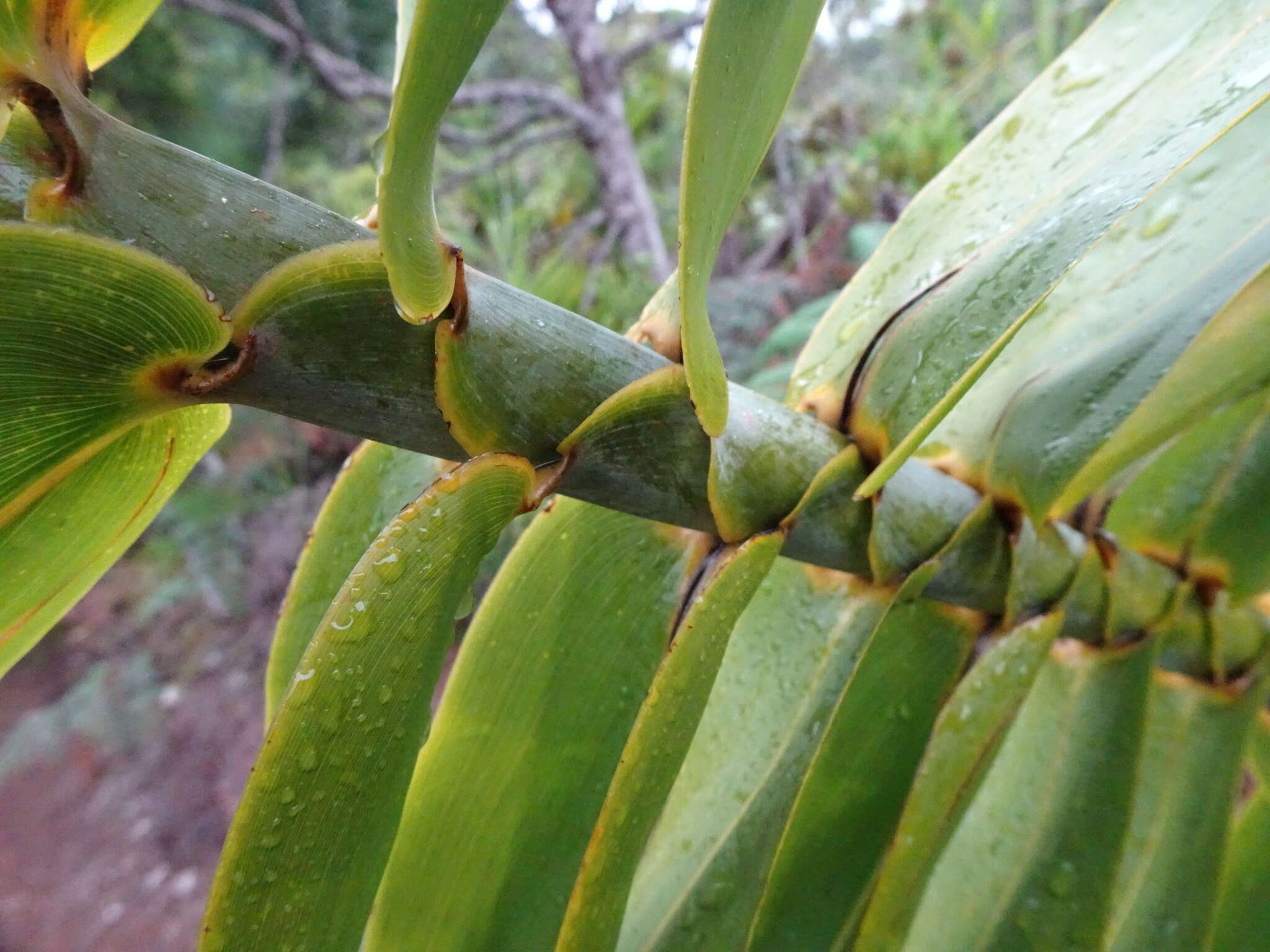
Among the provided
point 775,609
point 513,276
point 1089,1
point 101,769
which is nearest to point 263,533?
point 101,769

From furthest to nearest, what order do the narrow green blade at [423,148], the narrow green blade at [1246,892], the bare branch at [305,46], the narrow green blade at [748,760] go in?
the bare branch at [305,46] → the narrow green blade at [1246,892] → the narrow green blade at [748,760] → the narrow green blade at [423,148]

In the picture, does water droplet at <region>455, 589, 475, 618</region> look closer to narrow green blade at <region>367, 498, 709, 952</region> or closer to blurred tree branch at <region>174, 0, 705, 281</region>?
narrow green blade at <region>367, 498, 709, 952</region>

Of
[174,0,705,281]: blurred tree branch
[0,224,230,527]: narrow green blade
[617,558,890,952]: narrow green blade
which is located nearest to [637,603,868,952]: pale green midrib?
[617,558,890,952]: narrow green blade

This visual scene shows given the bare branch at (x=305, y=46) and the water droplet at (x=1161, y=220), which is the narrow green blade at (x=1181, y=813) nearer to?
the water droplet at (x=1161, y=220)

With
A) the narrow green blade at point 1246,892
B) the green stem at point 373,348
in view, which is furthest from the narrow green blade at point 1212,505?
the green stem at point 373,348

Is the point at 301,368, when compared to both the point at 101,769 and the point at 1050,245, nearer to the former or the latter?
the point at 1050,245

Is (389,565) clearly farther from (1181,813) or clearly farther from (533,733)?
(1181,813)
